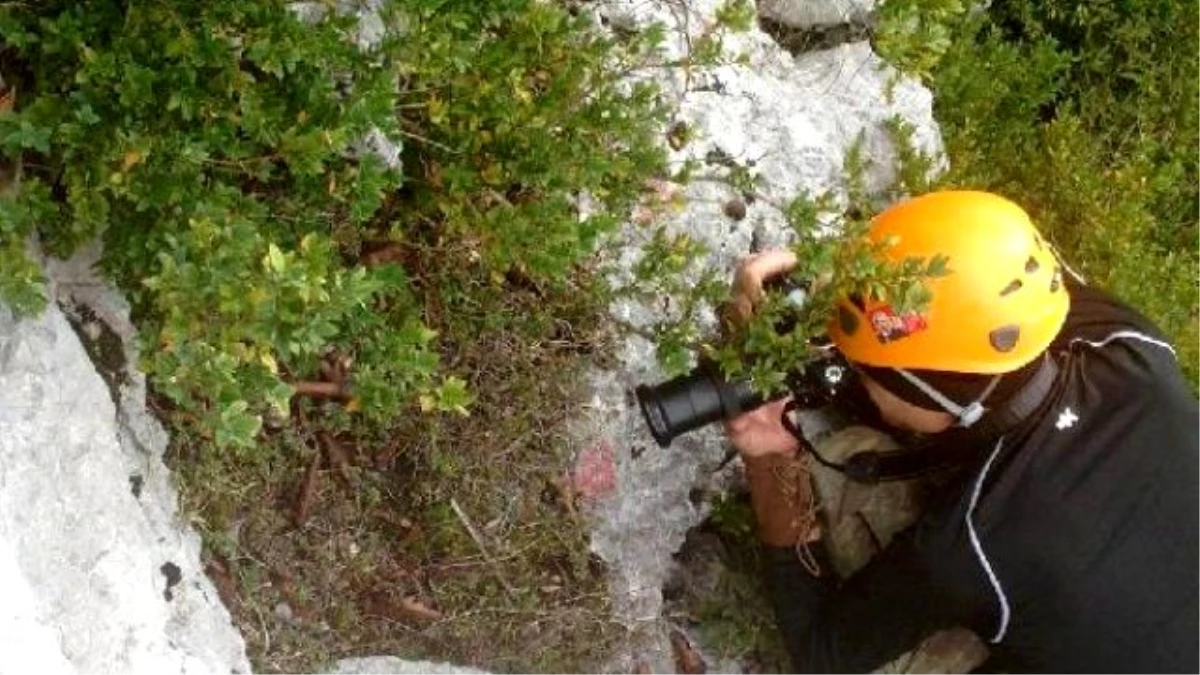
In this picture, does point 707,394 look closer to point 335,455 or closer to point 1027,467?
point 1027,467

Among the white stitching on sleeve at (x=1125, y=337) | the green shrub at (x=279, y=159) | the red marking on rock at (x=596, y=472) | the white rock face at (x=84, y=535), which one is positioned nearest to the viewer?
the green shrub at (x=279, y=159)

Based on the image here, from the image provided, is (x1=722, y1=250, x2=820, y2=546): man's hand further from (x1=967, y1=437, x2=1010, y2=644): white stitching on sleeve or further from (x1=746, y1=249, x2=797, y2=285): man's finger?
(x1=967, y1=437, x2=1010, y2=644): white stitching on sleeve

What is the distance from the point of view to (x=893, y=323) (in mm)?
3840

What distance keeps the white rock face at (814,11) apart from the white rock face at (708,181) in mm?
133

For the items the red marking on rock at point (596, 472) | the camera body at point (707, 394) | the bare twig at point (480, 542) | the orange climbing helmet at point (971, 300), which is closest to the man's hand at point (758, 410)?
the camera body at point (707, 394)

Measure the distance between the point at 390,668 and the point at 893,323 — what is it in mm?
1861

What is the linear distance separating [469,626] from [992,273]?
76.8 inches

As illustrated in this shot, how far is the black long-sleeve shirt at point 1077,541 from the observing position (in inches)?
150

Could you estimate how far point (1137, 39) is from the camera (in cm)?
662

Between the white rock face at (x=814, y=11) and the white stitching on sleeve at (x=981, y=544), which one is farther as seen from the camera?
the white rock face at (x=814, y=11)

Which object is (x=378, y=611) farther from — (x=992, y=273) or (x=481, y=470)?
(x=992, y=273)

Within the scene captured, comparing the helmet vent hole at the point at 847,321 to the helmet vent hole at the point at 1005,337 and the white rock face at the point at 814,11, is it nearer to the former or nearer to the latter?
the helmet vent hole at the point at 1005,337

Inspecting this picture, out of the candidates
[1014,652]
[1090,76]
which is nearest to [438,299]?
[1014,652]

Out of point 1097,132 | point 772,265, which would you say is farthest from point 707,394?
point 1097,132
